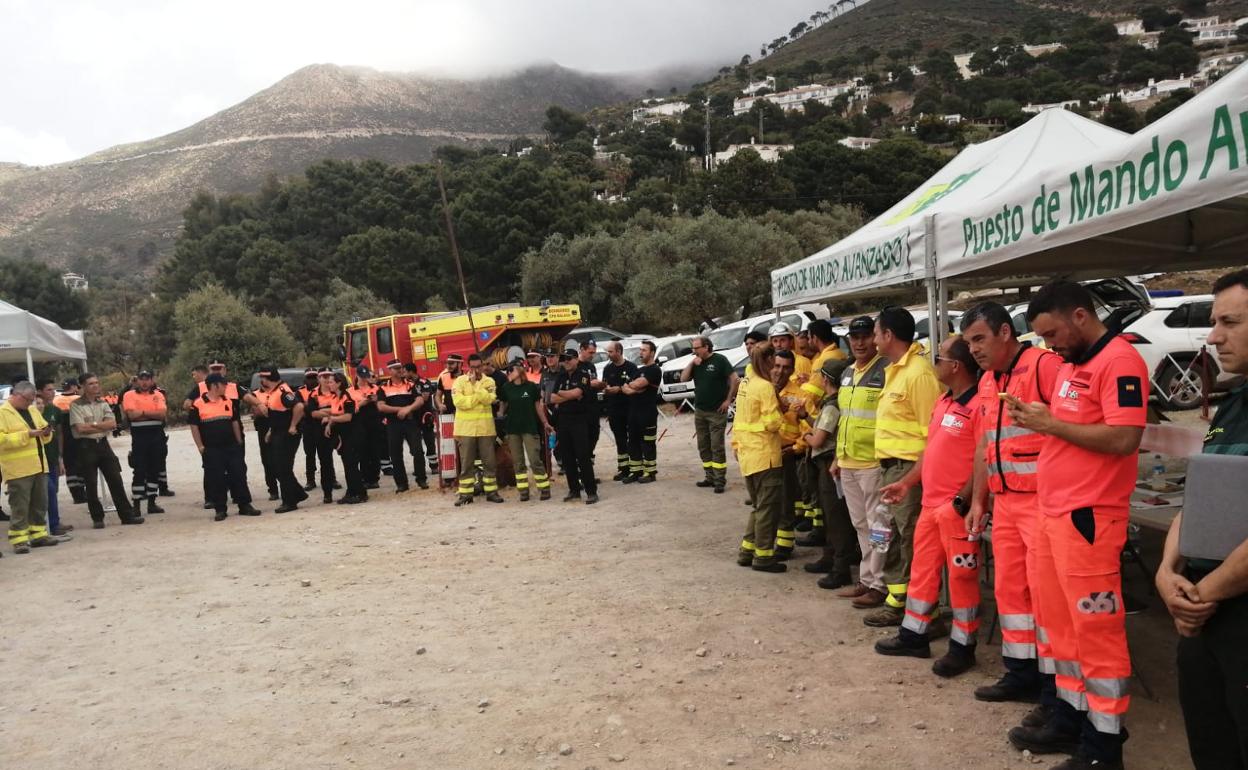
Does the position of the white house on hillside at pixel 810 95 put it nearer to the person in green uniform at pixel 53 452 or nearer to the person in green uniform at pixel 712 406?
the person in green uniform at pixel 712 406

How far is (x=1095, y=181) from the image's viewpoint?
3.82m

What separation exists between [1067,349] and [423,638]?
13.7 feet

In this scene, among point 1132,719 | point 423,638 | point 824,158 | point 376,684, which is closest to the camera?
point 1132,719

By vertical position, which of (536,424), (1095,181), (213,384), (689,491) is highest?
Result: (1095,181)

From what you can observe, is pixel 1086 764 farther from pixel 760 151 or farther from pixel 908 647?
pixel 760 151

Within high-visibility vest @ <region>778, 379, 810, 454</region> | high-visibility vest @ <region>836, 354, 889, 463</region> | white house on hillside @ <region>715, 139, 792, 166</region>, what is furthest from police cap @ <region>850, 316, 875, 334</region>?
white house on hillside @ <region>715, 139, 792, 166</region>

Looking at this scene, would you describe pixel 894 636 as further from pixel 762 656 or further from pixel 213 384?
pixel 213 384

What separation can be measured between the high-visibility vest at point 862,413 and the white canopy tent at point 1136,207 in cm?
85

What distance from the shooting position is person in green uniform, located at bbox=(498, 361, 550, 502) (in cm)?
1032

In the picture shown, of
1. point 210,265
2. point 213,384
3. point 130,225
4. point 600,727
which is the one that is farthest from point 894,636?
point 130,225

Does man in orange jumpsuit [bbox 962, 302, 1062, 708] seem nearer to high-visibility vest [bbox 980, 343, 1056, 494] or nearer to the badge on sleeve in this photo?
high-visibility vest [bbox 980, 343, 1056, 494]

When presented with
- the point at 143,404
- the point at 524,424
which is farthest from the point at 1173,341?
the point at 143,404

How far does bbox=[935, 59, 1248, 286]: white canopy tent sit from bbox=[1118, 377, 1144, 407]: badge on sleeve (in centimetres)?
72

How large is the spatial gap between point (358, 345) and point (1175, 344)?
16764 mm
